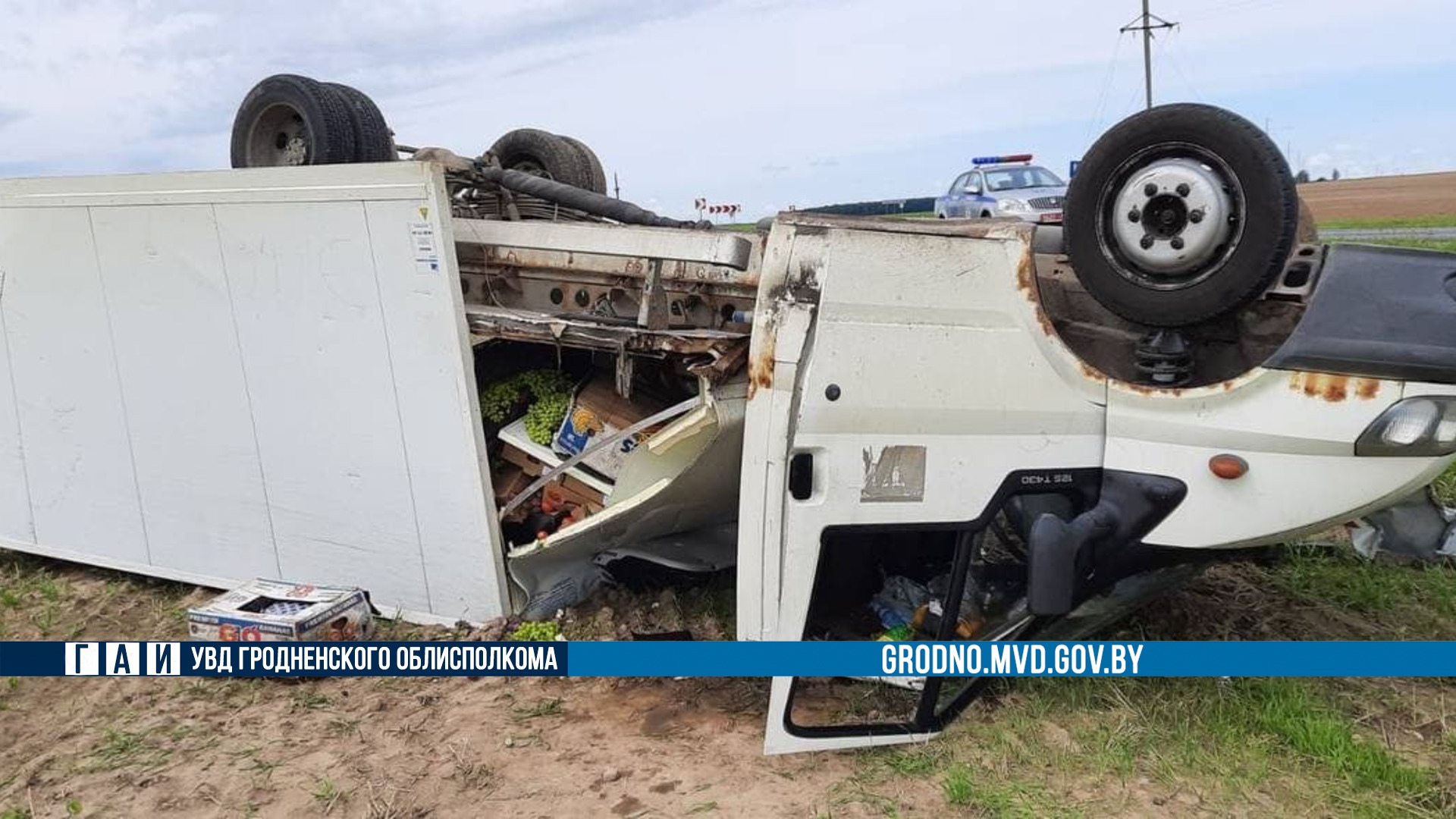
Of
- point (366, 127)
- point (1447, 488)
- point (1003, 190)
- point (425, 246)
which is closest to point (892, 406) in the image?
point (425, 246)

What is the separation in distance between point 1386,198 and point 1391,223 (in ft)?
34.5

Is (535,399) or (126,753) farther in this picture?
(535,399)

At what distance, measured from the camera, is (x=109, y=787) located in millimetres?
3217

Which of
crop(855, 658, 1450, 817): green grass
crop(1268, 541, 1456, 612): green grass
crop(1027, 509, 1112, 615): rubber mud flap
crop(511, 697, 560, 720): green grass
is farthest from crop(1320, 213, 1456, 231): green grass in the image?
crop(511, 697, 560, 720): green grass

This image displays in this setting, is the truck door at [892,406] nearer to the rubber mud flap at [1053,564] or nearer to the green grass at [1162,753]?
the rubber mud flap at [1053,564]

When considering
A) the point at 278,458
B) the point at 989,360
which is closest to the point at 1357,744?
the point at 989,360

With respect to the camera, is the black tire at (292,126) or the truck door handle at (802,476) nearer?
the truck door handle at (802,476)

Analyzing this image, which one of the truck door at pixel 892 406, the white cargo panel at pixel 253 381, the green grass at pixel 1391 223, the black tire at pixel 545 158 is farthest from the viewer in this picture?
the green grass at pixel 1391 223

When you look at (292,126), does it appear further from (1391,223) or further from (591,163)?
(1391,223)

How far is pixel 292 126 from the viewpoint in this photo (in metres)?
5.00

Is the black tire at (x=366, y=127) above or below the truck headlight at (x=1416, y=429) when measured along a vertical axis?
above

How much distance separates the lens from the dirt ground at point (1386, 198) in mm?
24625

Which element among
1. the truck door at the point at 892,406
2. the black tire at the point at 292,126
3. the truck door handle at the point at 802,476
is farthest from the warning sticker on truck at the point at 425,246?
the truck door handle at the point at 802,476

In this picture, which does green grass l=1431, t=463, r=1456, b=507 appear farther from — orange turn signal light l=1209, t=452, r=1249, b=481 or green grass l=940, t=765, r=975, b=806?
green grass l=940, t=765, r=975, b=806
